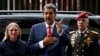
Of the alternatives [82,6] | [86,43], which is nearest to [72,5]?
[82,6]

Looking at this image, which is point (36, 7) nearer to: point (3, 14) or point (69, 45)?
point (3, 14)

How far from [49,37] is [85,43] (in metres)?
0.60

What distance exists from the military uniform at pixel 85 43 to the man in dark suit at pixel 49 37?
0.84 ft

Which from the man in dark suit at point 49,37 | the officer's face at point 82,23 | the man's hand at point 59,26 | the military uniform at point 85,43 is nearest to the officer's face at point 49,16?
the man in dark suit at point 49,37

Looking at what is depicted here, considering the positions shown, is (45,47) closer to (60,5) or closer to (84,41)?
(84,41)

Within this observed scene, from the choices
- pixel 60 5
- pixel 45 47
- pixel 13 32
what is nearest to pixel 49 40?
pixel 45 47

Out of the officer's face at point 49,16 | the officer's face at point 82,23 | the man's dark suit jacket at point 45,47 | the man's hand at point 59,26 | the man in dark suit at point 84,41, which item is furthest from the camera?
Result: the man in dark suit at point 84,41

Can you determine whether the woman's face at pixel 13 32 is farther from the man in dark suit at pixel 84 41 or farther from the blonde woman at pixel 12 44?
the man in dark suit at pixel 84 41

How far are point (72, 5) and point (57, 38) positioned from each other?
5206mm

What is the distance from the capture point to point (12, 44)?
227 inches

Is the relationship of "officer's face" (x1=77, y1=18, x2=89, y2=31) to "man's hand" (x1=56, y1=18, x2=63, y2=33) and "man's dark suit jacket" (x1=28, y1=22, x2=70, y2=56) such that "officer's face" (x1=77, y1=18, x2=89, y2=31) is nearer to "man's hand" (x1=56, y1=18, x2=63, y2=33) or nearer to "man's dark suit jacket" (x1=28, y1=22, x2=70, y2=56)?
"man's dark suit jacket" (x1=28, y1=22, x2=70, y2=56)

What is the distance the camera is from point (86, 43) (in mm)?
5918

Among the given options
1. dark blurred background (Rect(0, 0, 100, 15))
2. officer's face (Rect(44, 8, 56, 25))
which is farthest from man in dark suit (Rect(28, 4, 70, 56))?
dark blurred background (Rect(0, 0, 100, 15))

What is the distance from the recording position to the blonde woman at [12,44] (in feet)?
18.8
